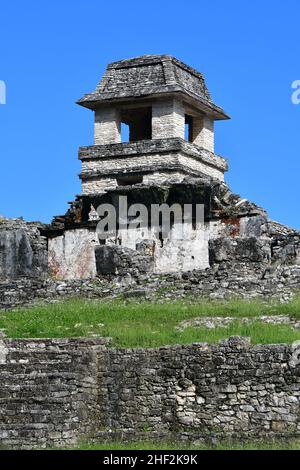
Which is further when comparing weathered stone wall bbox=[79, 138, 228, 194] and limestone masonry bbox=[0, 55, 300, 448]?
weathered stone wall bbox=[79, 138, 228, 194]

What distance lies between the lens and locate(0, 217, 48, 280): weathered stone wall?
3844cm

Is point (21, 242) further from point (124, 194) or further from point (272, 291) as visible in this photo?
point (272, 291)

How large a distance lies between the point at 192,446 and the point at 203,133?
3031 centimetres

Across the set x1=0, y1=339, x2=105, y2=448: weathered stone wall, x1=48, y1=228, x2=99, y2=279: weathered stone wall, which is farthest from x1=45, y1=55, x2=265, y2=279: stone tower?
x1=0, y1=339, x2=105, y2=448: weathered stone wall

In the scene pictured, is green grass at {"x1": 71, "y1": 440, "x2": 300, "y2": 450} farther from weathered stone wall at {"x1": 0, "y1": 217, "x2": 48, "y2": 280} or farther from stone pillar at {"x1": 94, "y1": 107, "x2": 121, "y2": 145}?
stone pillar at {"x1": 94, "y1": 107, "x2": 121, "y2": 145}

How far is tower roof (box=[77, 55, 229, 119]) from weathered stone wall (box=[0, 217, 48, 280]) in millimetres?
10171

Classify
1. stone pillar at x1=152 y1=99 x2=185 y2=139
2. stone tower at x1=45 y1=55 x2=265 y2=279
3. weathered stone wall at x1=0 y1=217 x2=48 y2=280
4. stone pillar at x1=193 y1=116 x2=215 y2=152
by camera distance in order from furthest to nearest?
stone pillar at x1=193 y1=116 x2=215 y2=152 → stone pillar at x1=152 y1=99 x2=185 y2=139 → stone tower at x1=45 y1=55 x2=265 y2=279 → weathered stone wall at x1=0 y1=217 x2=48 y2=280

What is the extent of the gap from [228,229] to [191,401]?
16.4 metres

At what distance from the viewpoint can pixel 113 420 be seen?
23.6m

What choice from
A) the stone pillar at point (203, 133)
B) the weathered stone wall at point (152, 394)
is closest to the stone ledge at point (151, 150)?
the stone pillar at point (203, 133)

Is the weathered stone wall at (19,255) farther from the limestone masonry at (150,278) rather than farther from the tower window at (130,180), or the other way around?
the tower window at (130,180)

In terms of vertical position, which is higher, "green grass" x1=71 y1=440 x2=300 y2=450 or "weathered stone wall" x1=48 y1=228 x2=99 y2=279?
"weathered stone wall" x1=48 y1=228 x2=99 y2=279

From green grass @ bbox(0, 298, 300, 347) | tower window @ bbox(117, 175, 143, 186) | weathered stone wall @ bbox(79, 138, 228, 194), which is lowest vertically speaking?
green grass @ bbox(0, 298, 300, 347)

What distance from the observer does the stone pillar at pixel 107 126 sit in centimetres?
4984
